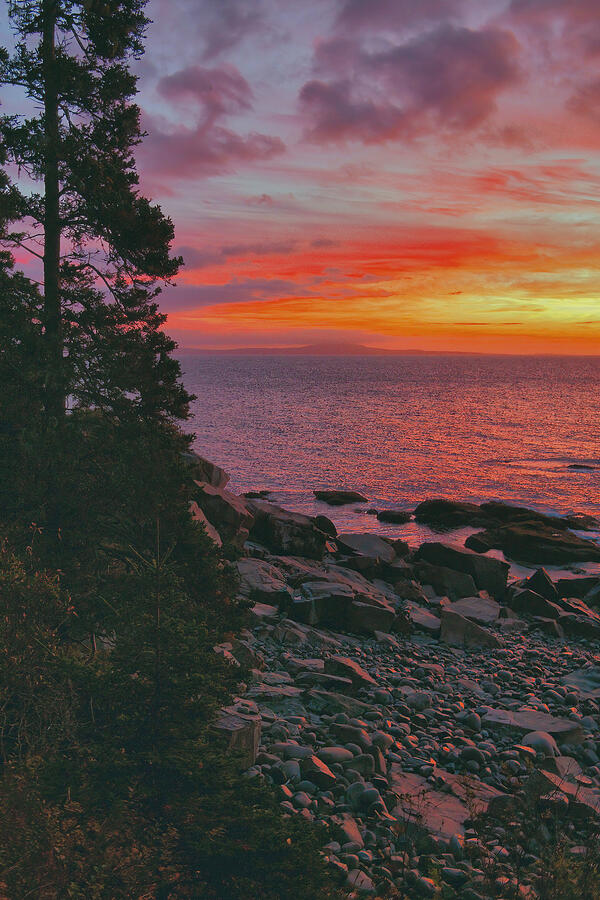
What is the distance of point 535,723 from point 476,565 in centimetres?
1195

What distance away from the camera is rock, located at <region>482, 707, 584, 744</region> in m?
10.2

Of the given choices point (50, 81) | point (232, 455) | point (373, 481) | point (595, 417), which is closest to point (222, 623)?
point (50, 81)

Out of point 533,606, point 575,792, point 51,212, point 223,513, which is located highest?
point 51,212

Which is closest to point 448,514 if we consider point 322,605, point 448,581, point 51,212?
point 448,581

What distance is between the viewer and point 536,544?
94.5 ft

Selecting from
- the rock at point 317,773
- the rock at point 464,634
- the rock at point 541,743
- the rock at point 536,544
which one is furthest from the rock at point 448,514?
the rock at point 317,773

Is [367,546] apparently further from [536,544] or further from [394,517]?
[394,517]

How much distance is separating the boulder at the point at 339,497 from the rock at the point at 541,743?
28.8 metres

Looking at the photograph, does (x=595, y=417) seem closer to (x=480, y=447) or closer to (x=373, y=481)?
(x=480, y=447)

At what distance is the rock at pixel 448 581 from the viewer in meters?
21.0

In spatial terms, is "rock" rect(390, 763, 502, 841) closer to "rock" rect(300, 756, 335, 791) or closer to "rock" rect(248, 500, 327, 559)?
"rock" rect(300, 756, 335, 791)

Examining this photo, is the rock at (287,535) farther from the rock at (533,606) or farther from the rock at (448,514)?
the rock at (448,514)

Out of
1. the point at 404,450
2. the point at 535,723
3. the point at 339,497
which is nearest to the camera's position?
the point at 535,723

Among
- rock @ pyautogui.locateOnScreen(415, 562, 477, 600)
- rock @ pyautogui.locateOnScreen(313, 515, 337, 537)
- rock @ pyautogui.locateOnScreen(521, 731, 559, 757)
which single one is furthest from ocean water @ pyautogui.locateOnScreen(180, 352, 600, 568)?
rock @ pyautogui.locateOnScreen(521, 731, 559, 757)
